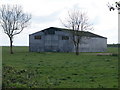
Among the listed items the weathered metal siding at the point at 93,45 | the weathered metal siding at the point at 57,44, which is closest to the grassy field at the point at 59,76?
the weathered metal siding at the point at 57,44

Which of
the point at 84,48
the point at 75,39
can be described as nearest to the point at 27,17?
the point at 75,39

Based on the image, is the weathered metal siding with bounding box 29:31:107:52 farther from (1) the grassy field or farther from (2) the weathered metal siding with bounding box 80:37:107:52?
(1) the grassy field

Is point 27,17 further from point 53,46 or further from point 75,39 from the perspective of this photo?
point 75,39

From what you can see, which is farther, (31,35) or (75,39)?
(31,35)

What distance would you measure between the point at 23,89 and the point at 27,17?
180ft

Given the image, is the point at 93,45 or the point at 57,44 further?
the point at 93,45

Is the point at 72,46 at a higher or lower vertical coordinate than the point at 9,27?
lower

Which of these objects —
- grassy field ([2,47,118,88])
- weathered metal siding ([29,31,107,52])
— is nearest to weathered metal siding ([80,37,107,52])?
weathered metal siding ([29,31,107,52])

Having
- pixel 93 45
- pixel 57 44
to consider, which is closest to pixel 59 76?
pixel 57 44

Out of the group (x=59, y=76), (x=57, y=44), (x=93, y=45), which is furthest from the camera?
(x=93, y=45)

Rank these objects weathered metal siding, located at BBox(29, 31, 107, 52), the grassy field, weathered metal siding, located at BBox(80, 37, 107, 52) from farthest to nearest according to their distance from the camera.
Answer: weathered metal siding, located at BBox(80, 37, 107, 52) → weathered metal siding, located at BBox(29, 31, 107, 52) → the grassy field

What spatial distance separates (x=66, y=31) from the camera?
64.0 meters

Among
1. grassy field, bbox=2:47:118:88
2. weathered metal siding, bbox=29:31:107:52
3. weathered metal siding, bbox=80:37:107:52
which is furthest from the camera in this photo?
weathered metal siding, bbox=80:37:107:52

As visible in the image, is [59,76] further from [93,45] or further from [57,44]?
[93,45]
